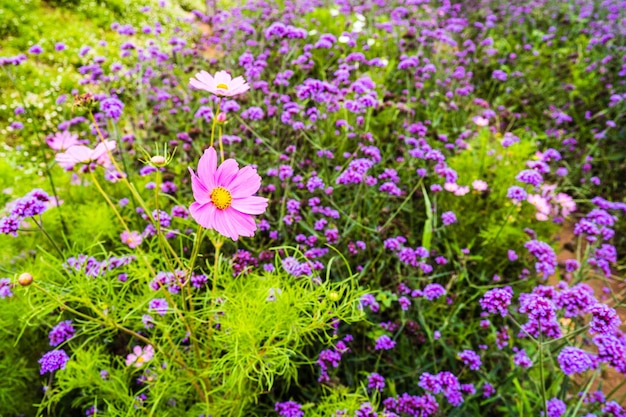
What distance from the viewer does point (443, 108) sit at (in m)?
3.18

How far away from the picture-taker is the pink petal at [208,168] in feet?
2.67

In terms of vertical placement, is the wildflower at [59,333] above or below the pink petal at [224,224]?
below

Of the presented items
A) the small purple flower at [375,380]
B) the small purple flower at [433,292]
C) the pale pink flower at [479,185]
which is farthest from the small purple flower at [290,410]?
the pale pink flower at [479,185]

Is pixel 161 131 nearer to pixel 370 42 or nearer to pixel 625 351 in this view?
pixel 370 42

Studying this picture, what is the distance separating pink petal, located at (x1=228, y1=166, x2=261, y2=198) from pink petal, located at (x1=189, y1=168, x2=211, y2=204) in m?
0.05

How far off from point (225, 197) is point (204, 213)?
0.19 ft

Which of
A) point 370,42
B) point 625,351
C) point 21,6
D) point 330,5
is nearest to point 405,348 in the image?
point 625,351

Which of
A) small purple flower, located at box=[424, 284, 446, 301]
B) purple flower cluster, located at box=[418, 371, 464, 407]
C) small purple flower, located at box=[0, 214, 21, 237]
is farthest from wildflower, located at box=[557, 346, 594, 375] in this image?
small purple flower, located at box=[0, 214, 21, 237]

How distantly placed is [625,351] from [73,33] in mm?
5212

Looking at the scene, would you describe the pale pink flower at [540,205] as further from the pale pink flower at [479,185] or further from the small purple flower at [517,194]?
the small purple flower at [517,194]

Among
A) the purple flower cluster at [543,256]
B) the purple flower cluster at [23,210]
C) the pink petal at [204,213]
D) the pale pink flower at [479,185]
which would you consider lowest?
the pale pink flower at [479,185]

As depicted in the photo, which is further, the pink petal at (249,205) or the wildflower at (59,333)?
the wildflower at (59,333)

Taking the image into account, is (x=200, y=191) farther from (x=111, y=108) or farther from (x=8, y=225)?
(x=111, y=108)

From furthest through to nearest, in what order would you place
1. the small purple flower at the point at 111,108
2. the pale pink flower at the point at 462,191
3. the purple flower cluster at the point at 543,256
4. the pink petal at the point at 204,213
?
the pale pink flower at the point at 462,191 → the purple flower cluster at the point at 543,256 → the small purple flower at the point at 111,108 → the pink petal at the point at 204,213
